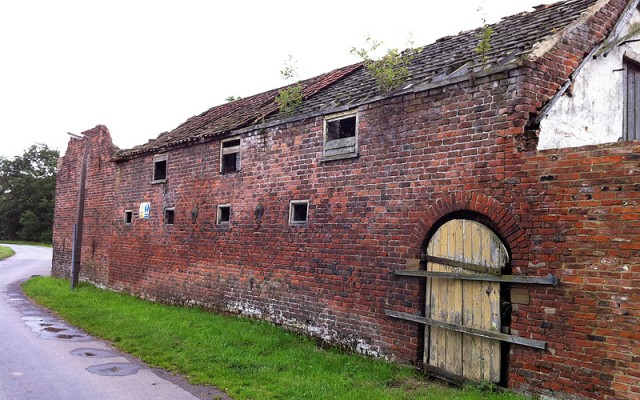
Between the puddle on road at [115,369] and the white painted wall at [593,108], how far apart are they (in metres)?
6.72

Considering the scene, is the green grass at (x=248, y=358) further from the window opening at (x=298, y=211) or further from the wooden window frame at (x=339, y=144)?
the wooden window frame at (x=339, y=144)

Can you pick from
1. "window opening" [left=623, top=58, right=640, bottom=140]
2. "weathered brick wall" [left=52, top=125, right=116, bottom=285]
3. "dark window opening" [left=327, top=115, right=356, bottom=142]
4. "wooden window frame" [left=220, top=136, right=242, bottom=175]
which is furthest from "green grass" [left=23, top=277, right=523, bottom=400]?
"weathered brick wall" [left=52, top=125, right=116, bottom=285]

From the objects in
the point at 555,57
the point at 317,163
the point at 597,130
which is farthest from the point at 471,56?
the point at 317,163

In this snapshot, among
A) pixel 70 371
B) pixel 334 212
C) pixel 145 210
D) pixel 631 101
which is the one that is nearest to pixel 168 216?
pixel 145 210

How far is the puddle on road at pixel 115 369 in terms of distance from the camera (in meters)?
7.37

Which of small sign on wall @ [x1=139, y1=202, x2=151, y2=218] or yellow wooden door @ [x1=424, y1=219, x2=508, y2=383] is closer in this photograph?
yellow wooden door @ [x1=424, y1=219, x2=508, y2=383]

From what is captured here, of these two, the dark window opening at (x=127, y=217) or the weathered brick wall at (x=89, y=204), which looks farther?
the weathered brick wall at (x=89, y=204)

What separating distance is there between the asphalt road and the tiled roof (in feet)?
18.0

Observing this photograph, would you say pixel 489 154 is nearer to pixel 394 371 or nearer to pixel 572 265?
pixel 572 265

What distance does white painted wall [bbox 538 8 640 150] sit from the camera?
6.69 meters

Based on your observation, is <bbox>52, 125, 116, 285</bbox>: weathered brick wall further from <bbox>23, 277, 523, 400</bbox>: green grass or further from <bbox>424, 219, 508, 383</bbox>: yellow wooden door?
<bbox>424, 219, 508, 383</bbox>: yellow wooden door

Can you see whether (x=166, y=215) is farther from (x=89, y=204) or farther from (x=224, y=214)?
(x=89, y=204)

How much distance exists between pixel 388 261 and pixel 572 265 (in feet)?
9.51

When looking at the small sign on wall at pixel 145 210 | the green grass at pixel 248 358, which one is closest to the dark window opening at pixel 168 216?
the small sign on wall at pixel 145 210
